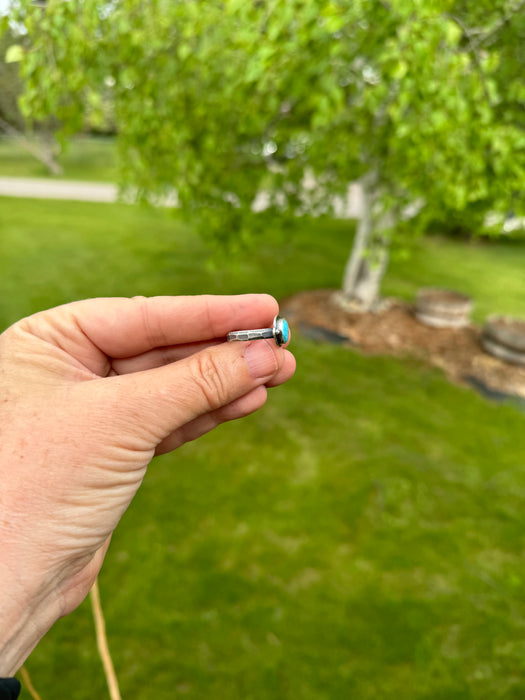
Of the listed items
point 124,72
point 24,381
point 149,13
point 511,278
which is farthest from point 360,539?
point 511,278

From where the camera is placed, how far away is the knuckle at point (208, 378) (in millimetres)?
1639

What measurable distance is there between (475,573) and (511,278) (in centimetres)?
1053

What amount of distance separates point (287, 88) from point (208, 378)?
3.47m

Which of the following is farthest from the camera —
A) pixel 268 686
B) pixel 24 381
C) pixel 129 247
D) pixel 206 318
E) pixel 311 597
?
pixel 129 247

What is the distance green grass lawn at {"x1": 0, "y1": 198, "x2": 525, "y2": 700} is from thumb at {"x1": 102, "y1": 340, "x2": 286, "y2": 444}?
2300 millimetres

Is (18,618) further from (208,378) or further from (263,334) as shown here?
(263,334)

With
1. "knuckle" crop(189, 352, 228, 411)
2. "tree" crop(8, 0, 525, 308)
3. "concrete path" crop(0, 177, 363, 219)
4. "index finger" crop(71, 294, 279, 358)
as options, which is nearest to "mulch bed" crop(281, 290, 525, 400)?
"tree" crop(8, 0, 525, 308)

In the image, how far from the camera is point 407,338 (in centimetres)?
756

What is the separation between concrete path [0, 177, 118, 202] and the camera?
17812 millimetres

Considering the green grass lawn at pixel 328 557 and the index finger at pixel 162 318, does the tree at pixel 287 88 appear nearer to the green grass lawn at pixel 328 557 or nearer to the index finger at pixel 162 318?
the green grass lawn at pixel 328 557

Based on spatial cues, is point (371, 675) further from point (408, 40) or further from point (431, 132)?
point (408, 40)

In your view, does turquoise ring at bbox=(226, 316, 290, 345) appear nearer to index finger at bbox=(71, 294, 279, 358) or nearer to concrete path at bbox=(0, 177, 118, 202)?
index finger at bbox=(71, 294, 279, 358)

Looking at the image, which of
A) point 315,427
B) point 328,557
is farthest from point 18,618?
point 315,427

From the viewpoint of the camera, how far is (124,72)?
13.6ft
